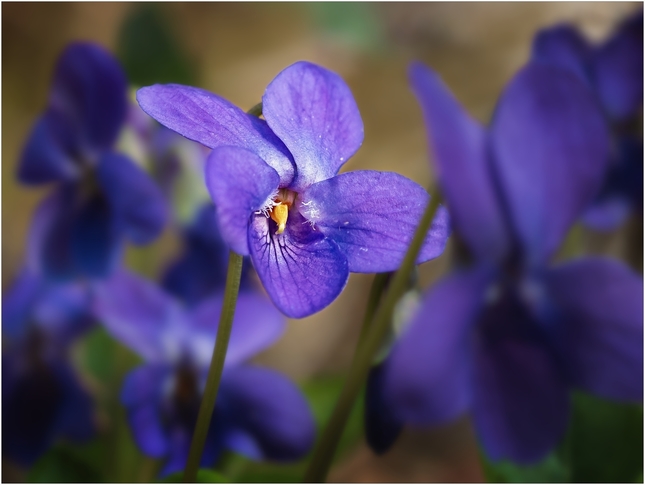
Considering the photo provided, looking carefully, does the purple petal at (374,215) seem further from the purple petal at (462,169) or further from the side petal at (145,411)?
the side petal at (145,411)

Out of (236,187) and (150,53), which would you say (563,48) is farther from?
(150,53)

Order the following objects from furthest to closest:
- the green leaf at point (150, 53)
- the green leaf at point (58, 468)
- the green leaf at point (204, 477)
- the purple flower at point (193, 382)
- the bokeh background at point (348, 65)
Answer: the bokeh background at point (348, 65) < the green leaf at point (150, 53) < the green leaf at point (58, 468) < the purple flower at point (193, 382) < the green leaf at point (204, 477)

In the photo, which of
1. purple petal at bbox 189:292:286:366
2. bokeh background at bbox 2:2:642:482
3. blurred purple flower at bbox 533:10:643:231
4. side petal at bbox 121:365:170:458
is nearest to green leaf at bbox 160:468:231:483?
side petal at bbox 121:365:170:458

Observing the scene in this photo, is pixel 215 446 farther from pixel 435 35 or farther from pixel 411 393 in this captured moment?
pixel 435 35

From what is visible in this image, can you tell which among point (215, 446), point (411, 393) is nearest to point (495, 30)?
point (215, 446)

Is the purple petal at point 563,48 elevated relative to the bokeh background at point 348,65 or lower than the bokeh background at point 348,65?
elevated

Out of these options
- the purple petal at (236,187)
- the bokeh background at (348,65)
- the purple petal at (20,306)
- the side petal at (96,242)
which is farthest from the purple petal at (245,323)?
the bokeh background at (348,65)

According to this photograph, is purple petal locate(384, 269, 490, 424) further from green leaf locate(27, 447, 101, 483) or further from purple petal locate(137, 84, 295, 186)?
green leaf locate(27, 447, 101, 483)
